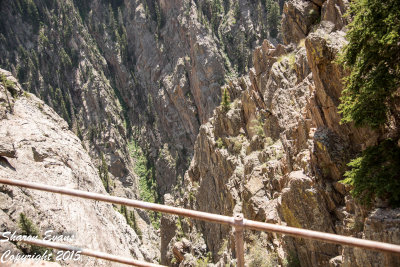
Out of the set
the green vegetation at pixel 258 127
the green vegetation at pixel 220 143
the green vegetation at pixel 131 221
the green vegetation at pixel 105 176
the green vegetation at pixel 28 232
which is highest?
the green vegetation at pixel 258 127

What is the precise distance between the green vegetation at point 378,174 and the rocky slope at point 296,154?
427 millimetres

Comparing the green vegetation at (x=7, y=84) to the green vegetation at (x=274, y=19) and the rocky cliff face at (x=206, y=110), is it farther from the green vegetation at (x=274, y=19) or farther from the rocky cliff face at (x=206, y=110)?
the green vegetation at (x=274, y=19)

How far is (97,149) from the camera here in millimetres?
82562

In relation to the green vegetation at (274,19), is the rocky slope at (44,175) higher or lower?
lower

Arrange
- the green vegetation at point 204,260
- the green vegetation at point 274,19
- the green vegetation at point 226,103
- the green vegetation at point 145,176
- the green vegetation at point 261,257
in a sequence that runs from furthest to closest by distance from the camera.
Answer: the green vegetation at point 145,176
the green vegetation at point 274,19
the green vegetation at point 226,103
the green vegetation at point 204,260
the green vegetation at point 261,257

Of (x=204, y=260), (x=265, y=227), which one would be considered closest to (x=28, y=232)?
(x=265, y=227)

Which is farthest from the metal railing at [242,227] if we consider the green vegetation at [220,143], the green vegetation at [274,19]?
the green vegetation at [274,19]

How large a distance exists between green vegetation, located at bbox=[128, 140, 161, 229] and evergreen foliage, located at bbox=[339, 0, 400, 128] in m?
71.1

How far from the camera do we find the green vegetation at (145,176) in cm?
7850

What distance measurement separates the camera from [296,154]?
15.0 m

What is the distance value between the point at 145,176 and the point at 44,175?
68.7 metres

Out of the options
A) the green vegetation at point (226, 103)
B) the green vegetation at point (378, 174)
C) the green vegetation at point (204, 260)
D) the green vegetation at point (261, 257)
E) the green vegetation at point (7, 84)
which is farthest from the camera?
the green vegetation at point (226, 103)

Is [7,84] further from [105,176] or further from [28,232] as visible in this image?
[105,176]

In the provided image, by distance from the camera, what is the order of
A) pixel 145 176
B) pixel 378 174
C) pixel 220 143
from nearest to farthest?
pixel 378 174 → pixel 220 143 → pixel 145 176
